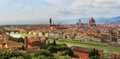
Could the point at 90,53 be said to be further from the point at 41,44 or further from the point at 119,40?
the point at 119,40

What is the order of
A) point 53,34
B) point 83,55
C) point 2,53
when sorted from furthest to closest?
point 53,34 → point 83,55 → point 2,53

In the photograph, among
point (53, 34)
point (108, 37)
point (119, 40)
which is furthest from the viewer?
point (53, 34)

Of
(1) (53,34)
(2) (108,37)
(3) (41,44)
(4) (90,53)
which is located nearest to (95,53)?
(4) (90,53)

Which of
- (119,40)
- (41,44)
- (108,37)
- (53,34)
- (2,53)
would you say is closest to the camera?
(2,53)

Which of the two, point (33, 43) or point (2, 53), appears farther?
point (33, 43)

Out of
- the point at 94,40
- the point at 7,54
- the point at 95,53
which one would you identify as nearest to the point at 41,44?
the point at 95,53

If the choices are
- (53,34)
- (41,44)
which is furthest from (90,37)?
(41,44)

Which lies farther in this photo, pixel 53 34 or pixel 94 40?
pixel 53 34

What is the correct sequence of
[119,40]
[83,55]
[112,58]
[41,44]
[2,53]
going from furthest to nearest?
[119,40], [41,44], [83,55], [112,58], [2,53]

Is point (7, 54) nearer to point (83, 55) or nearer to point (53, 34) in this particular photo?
point (83, 55)
